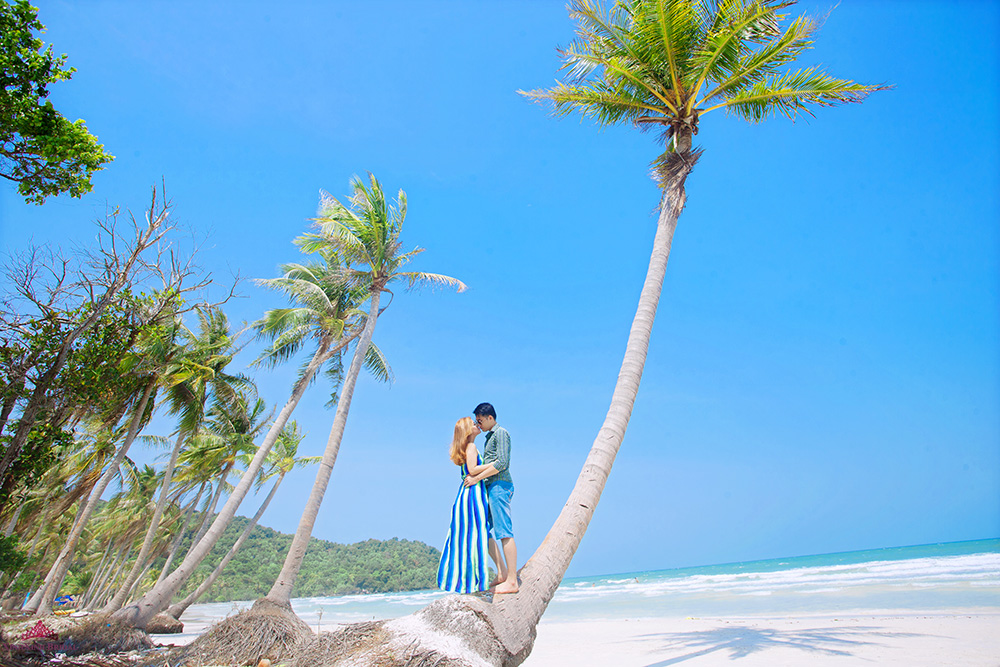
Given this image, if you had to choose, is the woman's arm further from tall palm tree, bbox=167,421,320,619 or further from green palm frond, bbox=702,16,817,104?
tall palm tree, bbox=167,421,320,619

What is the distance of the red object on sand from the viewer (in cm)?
887

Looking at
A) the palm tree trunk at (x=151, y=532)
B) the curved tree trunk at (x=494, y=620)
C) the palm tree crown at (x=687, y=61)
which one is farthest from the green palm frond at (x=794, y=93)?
the palm tree trunk at (x=151, y=532)

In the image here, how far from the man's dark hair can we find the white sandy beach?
566cm

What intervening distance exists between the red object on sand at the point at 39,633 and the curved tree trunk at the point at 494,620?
25.2ft

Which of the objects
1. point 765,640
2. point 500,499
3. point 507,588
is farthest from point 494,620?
point 765,640

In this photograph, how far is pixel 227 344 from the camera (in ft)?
54.9

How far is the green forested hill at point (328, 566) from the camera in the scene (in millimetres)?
52781

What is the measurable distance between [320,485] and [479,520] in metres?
8.09

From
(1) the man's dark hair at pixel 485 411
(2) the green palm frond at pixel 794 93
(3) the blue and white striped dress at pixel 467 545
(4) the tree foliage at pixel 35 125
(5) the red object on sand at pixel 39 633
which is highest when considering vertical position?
(2) the green palm frond at pixel 794 93

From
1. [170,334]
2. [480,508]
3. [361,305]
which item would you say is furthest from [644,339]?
[170,334]

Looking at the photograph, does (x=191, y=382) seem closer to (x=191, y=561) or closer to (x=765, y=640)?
(x=191, y=561)

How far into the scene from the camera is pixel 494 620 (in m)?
4.47

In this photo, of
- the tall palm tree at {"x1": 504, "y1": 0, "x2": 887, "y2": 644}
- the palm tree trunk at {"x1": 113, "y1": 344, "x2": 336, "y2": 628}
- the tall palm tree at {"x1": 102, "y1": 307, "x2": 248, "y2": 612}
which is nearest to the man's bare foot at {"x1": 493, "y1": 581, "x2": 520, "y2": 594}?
the tall palm tree at {"x1": 504, "y1": 0, "x2": 887, "y2": 644}

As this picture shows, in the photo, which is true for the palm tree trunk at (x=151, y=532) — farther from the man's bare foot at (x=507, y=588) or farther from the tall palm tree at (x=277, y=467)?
the man's bare foot at (x=507, y=588)
